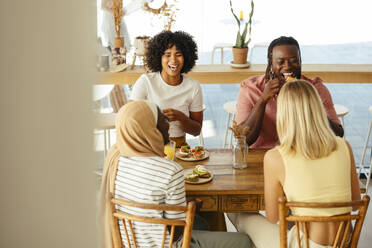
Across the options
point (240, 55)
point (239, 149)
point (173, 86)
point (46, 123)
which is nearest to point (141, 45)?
point (173, 86)

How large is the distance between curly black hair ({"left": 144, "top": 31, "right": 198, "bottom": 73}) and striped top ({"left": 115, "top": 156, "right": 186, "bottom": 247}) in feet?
3.70

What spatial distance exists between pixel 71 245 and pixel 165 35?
7.77 feet

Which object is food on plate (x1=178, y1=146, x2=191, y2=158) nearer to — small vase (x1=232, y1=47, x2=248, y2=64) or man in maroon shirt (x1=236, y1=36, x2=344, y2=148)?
man in maroon shirt (x1=236, y1=36, x2=344, y2=148)

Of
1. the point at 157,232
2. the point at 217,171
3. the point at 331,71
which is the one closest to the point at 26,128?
the point at 157,232

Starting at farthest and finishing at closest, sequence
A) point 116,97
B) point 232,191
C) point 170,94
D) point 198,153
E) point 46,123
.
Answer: point 116,97 < point 170,94 < point 198,153 < point 232,191 < point 46,123

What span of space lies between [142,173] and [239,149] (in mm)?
571

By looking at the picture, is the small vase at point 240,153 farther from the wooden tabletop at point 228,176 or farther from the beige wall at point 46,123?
the beige wall at point 46,123

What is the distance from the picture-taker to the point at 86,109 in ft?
0.77

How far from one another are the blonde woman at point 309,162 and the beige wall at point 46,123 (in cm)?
131

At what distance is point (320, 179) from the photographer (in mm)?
1461

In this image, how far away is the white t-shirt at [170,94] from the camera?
2.42 m

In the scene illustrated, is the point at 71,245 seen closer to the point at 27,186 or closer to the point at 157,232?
the point at 27,186

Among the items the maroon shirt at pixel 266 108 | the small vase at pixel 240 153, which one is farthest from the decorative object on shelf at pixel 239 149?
the maroon shirt at pixel 266 108

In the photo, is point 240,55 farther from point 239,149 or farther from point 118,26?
point 239,149
